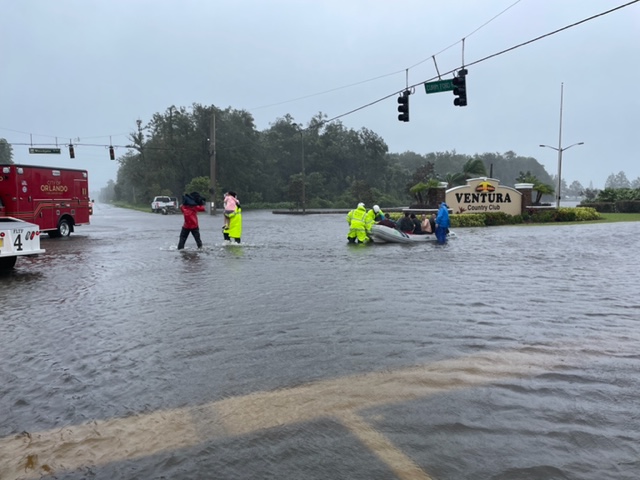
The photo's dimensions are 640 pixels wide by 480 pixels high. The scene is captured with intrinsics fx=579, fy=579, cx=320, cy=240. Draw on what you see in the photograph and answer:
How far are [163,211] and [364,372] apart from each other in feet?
171

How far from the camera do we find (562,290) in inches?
398

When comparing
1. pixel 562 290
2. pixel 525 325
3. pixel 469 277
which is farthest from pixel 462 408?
pixel 469 277

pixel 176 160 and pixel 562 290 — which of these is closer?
pixel 562 290

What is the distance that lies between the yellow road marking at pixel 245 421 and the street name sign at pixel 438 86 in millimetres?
16063

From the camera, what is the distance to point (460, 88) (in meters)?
19.8

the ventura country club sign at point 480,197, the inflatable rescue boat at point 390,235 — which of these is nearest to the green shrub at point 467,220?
the ventura country club sign at point 480,197

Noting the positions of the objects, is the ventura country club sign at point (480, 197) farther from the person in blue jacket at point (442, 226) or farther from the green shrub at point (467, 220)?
the person in blue jacket at point (442, 226)

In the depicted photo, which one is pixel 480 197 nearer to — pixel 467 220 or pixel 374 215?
pixel 467 220

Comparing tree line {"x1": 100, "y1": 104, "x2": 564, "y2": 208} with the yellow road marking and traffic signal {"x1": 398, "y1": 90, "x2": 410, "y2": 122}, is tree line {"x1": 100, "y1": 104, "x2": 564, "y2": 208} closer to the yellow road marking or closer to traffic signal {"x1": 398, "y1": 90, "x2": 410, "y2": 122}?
traffic signal {"x1": 398, "y1": 90, "x2": 410, "y2": 122}

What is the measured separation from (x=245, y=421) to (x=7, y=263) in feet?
35.5

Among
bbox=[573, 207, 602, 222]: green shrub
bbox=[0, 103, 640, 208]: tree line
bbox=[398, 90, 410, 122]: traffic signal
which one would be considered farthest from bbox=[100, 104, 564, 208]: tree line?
bbox=[398, 90, 410, 122]: traffic signal

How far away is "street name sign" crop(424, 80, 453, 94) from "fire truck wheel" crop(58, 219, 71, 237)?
14.8 meters

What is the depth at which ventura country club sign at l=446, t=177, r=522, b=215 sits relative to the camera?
31.9m

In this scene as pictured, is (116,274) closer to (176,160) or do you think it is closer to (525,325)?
(525,325)
